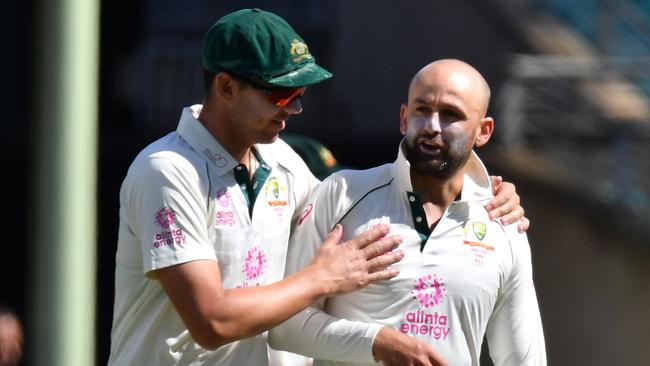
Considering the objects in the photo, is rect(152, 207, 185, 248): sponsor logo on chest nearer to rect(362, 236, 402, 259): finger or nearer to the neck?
rect(362, 236, 402, 259): finger

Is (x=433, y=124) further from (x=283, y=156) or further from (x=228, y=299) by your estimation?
(x=228, y=299)

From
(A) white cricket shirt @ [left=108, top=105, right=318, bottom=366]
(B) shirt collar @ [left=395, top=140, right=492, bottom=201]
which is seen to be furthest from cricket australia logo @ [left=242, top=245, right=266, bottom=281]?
(B) shirt collar @ [left=395, top=140, right=492, bottom=201]

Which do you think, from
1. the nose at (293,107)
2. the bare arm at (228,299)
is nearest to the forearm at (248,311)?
the bare arm at (228,299)

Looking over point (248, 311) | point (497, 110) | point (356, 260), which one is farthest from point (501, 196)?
point (497, 110)

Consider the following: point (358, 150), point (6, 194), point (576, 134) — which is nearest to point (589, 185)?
point (576, 134)

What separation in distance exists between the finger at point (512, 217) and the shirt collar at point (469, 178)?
7cm

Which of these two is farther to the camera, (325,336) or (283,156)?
(283,156)

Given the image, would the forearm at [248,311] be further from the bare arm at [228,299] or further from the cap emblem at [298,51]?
the cap emblem at [298,51]

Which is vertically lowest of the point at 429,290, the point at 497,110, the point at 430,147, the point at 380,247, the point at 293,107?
the point at 497,110

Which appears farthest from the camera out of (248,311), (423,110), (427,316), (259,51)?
(423,110)

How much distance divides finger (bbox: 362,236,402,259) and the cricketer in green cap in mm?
419

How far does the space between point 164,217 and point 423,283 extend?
2.17 ft

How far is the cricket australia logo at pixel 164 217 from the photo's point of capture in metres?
3.26

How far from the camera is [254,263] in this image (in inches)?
133
